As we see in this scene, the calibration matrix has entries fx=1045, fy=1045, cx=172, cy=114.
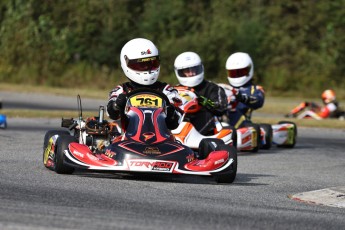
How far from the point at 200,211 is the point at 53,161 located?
3.42 meters

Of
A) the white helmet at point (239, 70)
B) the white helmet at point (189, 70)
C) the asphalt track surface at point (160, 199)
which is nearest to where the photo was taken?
Result: the asphalt track surface at point (160, 199)

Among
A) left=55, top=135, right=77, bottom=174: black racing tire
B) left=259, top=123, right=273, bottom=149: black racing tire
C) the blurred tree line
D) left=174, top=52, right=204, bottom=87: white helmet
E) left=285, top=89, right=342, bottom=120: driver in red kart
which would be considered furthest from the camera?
the blurred tree line

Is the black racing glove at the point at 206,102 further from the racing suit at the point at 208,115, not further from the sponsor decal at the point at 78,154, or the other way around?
the sponsor decal at the point at 78,154

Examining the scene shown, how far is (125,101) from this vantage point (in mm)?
11031

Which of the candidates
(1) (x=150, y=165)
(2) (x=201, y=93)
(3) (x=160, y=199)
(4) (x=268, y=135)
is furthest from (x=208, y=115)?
(3) (x=160, y=199)

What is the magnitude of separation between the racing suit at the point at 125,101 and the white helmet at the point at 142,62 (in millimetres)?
92

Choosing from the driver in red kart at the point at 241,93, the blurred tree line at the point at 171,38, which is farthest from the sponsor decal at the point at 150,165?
the blurred tree line at the point at 171,38

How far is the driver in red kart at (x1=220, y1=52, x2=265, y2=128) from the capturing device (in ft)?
53.8

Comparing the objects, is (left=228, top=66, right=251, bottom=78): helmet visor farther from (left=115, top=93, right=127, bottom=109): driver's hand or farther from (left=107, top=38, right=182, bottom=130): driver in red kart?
(left=115, top=93, right=127, bottom=109): driver's hand

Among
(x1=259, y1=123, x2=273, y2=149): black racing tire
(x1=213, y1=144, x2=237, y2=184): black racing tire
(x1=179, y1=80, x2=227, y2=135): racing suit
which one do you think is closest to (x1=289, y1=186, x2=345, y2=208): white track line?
(x1=213, y1=144, x2=237, y2=184): black racing tire

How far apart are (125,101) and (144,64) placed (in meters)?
0.63

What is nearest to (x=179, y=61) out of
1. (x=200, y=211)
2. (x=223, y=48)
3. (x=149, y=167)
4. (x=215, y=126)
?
(x=215, y=126)

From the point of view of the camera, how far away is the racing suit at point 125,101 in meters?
11.0

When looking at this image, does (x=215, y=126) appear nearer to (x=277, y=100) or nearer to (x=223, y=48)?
(x=277, y=100)
